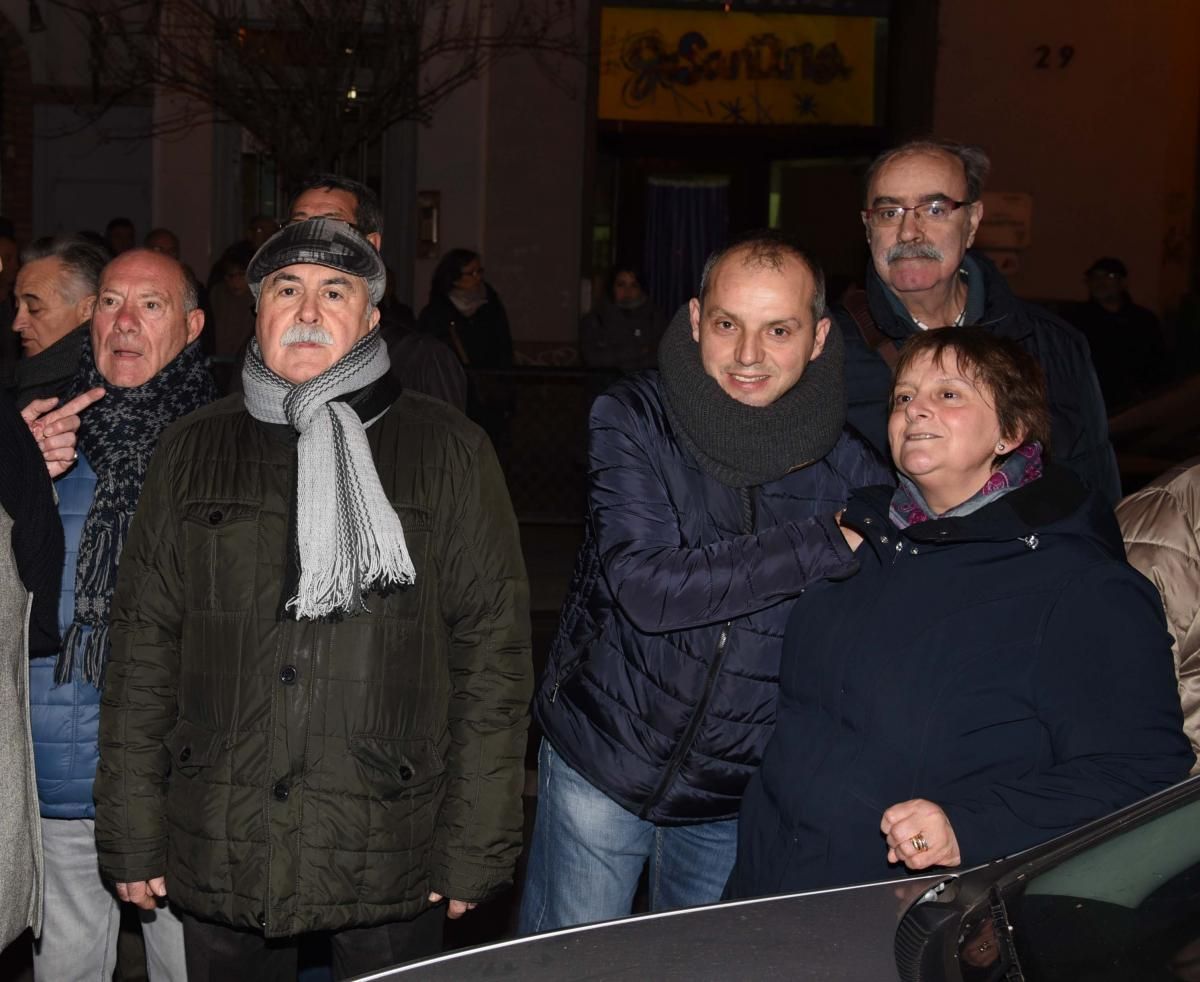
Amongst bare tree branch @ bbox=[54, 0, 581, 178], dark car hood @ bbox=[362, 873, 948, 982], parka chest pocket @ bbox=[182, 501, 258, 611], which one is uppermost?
bare tree branch @ bbox=[54, 0, 581, 178]

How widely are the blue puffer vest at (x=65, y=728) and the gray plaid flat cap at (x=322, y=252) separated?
2.98 feet

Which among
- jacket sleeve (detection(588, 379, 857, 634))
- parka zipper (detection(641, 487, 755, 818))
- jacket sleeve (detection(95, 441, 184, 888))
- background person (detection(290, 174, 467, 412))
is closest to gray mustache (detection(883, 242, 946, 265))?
jacket sleeve (detection(588, 379, 857, 634))

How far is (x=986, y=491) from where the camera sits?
3084 mm

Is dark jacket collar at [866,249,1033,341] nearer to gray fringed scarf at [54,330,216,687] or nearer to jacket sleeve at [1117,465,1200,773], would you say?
jacket sleeve at [1117,465,1200,773]

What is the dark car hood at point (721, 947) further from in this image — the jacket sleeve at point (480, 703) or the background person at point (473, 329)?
the background person at point (473, 329)

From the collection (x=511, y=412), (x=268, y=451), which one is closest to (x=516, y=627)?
(x=268, y=451)

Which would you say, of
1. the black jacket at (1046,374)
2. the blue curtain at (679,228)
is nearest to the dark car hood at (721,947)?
the black jacket at (1046,374)

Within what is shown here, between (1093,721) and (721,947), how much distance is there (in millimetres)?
811

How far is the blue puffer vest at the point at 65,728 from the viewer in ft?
12.6

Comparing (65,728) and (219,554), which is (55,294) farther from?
(219,554)

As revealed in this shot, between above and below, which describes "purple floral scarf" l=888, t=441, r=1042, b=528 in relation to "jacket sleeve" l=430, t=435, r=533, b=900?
above

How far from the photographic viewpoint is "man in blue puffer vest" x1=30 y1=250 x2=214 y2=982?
3.83 m

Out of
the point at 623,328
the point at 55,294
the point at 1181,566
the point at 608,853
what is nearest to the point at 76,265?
the point at 55,294

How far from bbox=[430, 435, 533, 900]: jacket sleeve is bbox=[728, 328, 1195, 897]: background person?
0.55 m
